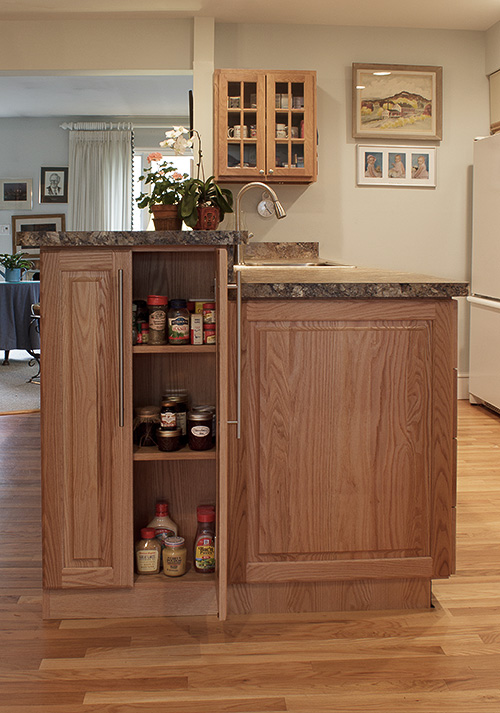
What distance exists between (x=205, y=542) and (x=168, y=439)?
310 mm

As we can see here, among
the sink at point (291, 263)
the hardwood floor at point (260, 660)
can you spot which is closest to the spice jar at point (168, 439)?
the hardwood floor at point (260, 660)

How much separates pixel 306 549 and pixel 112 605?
0.55 m

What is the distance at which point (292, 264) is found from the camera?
4.53 metres

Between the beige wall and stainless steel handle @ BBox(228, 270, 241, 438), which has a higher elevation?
the beige wall

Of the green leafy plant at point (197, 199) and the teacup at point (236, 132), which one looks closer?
the green leafy plant at point (197, 199)

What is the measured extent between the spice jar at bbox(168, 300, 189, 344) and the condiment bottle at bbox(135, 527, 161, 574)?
539mm

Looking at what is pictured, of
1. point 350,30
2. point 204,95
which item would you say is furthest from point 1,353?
point 350,30

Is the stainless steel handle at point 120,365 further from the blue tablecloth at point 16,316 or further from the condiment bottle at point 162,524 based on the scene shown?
the blue tablecloth at point 16,316

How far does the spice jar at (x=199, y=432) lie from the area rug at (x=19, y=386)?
3.20m

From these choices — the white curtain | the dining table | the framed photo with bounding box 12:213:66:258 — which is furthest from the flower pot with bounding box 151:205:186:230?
the framed photo with bounding box 12:213:66:258

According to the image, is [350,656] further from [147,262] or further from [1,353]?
[1,353]

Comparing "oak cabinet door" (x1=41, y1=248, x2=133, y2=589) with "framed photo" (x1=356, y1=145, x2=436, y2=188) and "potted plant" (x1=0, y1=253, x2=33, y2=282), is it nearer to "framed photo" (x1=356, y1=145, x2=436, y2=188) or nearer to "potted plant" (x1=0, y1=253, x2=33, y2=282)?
"framed photo" (x1=356, y1=145, x2=436, y2=188)

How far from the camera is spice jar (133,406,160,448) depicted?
2.01 m

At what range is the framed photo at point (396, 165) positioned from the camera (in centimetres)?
494
